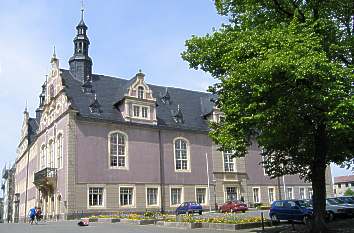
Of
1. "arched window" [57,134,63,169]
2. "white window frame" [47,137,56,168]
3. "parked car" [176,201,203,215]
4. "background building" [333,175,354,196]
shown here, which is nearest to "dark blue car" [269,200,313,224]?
"parked car" [176,201,203,215]

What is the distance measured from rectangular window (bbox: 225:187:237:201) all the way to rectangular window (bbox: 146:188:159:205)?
883cm

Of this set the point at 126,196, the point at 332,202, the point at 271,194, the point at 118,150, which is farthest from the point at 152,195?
the point at 332,202

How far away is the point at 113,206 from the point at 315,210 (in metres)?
26.5

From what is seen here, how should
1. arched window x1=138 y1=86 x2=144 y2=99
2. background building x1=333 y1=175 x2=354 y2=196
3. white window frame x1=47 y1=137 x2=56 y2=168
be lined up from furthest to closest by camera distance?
→ background building x1=333 y1=175 x2=354 y2=196
arched window x1=138 y1=86 x2=144 y2=99
white window frame x1=47 y1=137 x2=56 y2=168

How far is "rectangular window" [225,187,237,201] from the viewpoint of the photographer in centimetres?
4941

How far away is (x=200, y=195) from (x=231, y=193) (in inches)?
157

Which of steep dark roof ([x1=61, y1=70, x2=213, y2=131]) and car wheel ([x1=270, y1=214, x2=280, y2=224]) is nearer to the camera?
car wheel ([x1=270, y1=214, x2=280, y2=224])

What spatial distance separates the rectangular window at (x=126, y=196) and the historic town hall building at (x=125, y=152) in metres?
0.10

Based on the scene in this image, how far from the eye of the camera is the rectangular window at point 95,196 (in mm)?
40812

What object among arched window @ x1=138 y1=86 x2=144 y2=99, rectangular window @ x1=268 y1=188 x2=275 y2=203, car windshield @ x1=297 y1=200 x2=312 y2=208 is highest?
arched window @ x1=138 y1=86 x2=144 y2=99

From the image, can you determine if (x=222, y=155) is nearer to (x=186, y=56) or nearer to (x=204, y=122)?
(x=204, y=122)

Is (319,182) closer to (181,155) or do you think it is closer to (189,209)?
(189,209)

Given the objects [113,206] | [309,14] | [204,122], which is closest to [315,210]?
[309,14]

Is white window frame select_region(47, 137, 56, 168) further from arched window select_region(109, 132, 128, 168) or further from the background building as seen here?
the background building
